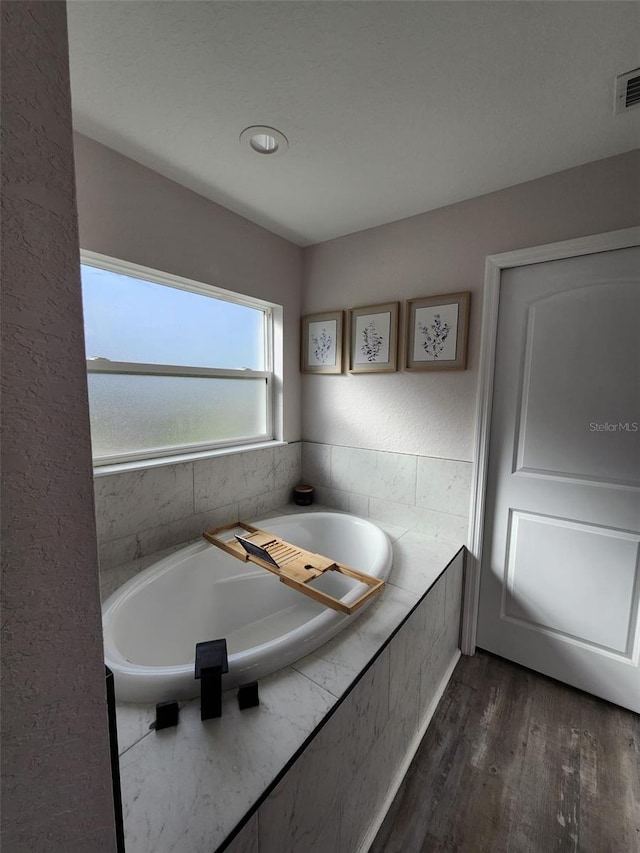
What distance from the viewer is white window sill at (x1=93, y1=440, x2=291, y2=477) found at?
5.13ft

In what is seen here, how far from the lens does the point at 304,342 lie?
2.45 m

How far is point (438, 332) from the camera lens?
1892 millimetres

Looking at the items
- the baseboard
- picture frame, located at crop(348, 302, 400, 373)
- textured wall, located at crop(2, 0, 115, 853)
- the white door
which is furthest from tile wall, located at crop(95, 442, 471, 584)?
textured wall, located at crop(2, 0, 115, 853)

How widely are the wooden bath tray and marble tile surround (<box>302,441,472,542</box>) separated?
64cm

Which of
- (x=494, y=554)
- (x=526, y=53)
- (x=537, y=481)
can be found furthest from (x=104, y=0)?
(x=494, y=554)

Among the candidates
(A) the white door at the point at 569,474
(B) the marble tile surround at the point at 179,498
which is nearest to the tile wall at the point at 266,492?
(B) the marble tile surround at the point at 179,498

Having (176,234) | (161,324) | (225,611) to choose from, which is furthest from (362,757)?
(176,234)

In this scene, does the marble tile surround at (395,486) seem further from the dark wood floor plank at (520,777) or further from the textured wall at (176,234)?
the dark wood floor plank at (520,777)

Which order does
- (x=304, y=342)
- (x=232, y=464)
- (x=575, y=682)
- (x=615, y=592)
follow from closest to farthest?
(x=615, y=592) < (x=575, y=682) < (x=232, y=464) < (x=304, y=342)

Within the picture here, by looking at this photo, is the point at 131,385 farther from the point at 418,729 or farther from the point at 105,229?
the point at 418,729

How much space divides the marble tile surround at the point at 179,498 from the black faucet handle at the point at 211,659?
0.86 m

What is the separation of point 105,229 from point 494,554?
96.5 inches

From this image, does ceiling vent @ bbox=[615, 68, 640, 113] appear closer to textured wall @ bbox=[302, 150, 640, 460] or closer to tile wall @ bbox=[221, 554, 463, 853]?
textured wall @ bbox=[302, 150, 640, 460]

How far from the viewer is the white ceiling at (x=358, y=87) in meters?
0.92
